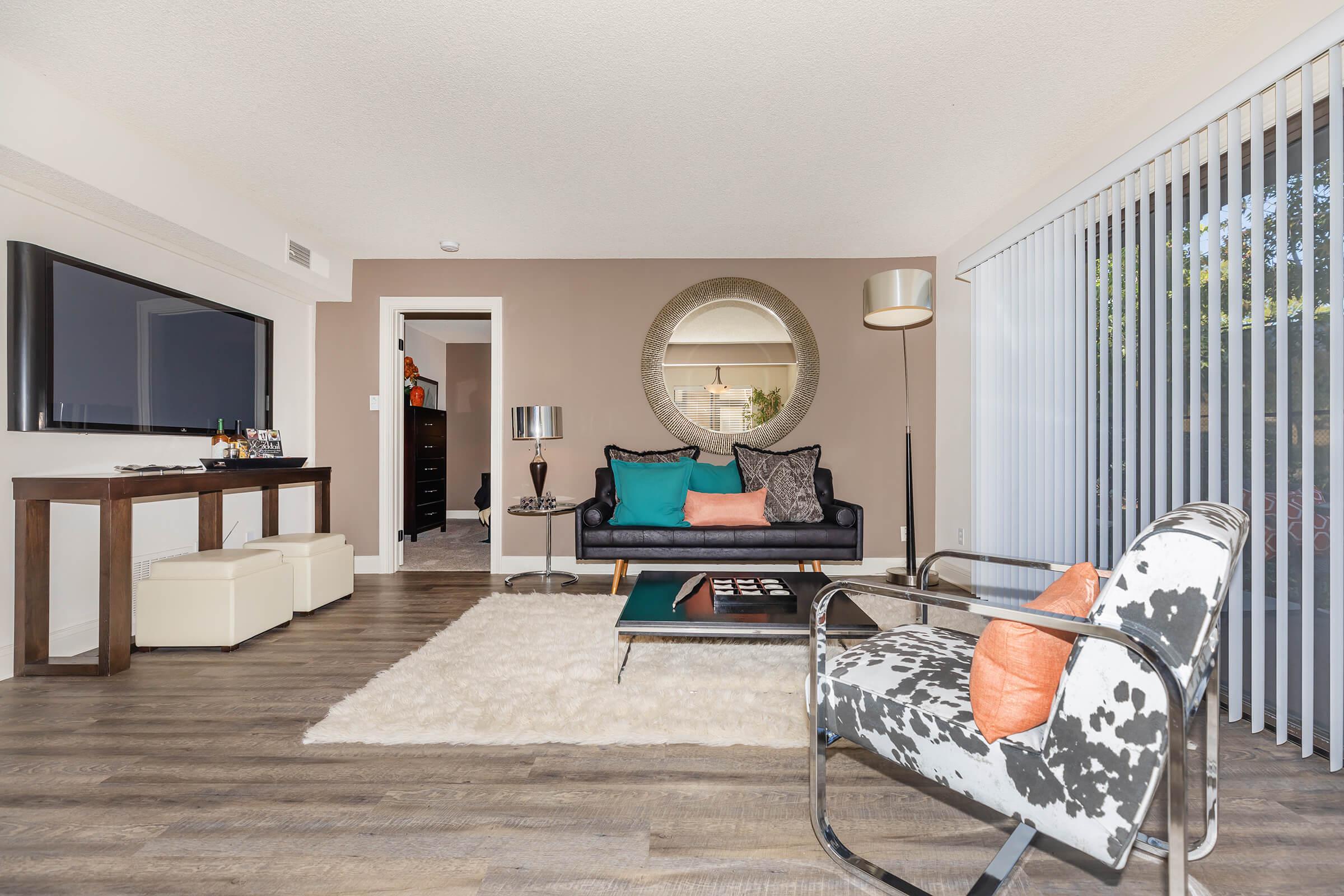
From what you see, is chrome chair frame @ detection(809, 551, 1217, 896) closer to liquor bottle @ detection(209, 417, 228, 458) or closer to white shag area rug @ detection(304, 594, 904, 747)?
white shag area rug @ detection(304, 594, 904, 747)

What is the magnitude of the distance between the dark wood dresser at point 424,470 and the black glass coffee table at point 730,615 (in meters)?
4.24

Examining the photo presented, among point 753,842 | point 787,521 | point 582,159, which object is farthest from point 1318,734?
point 582,159

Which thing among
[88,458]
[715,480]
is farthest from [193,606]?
[715,480]

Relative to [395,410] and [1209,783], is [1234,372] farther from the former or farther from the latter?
[395,410]

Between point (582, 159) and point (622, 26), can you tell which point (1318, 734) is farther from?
point (582, 159)

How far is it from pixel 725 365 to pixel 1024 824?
12.4 feet

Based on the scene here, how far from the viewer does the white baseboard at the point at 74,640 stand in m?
2.78

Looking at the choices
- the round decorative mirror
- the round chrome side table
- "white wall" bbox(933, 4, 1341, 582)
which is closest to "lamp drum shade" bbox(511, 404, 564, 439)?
the round chrome side table

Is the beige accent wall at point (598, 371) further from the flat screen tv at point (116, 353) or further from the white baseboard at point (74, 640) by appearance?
the white baseboard at point (74, 640)

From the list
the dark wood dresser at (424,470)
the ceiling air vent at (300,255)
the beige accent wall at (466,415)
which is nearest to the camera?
the ceiling air vent at (300,255)

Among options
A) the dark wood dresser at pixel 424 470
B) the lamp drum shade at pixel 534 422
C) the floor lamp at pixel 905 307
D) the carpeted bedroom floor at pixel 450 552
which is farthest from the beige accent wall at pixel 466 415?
the floor lamp at pixel 905 307

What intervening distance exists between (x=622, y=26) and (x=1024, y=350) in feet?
8.70

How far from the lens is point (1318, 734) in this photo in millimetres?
1905

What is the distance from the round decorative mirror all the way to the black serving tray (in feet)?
8.38
